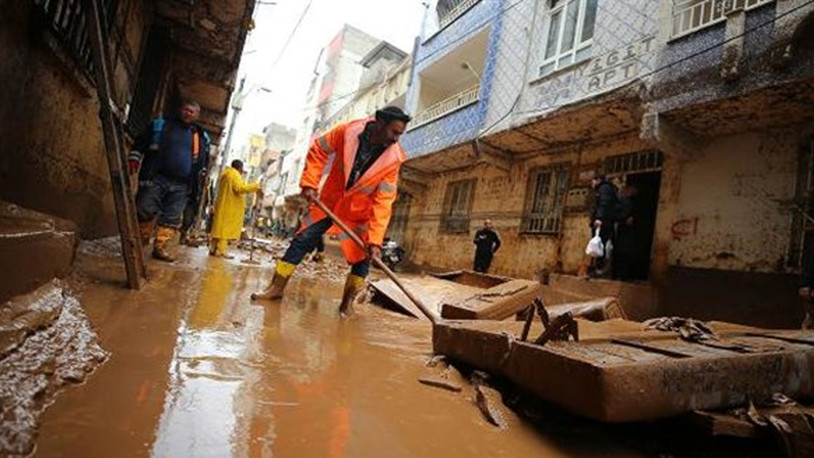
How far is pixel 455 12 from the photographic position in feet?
41.5

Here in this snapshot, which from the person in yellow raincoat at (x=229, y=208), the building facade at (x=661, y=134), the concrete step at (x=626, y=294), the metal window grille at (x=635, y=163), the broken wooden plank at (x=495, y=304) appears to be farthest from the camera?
the metal window grille at (x=635, y=163)

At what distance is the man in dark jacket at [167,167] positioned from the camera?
444cm

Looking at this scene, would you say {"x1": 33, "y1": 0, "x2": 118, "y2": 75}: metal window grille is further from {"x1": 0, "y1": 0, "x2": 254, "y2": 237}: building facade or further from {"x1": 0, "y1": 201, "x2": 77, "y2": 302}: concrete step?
{"x1": 0, "y1": 201, "x2": 77, "y2": 302}: concrete step

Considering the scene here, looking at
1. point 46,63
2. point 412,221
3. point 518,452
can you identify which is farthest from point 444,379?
point 412,221

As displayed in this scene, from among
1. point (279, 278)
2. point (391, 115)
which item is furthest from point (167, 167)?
point (391, 115)

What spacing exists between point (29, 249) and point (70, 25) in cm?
245

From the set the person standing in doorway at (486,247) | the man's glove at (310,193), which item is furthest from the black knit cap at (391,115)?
the person standing in doorway at (486,247)

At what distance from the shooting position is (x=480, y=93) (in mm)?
10469

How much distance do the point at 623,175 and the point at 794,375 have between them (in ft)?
22.0

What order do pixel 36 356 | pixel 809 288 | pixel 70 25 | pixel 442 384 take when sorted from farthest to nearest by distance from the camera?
pixel 809 288 < pixel 70 25 < pixel 442 384 < pixel 36 356

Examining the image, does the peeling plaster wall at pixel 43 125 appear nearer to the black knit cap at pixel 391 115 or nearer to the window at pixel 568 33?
the black knit cap at pixel 391 115

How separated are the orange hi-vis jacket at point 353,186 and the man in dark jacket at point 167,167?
5.64 feet

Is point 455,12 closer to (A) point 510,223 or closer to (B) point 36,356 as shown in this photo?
(A) point 510,223

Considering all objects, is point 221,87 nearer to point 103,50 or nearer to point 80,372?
point 103,50
